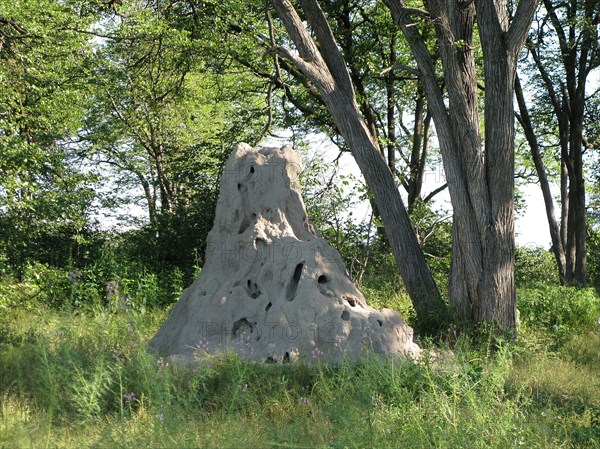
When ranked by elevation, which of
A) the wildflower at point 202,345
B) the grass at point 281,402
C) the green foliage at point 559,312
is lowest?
the grass at point 281,402

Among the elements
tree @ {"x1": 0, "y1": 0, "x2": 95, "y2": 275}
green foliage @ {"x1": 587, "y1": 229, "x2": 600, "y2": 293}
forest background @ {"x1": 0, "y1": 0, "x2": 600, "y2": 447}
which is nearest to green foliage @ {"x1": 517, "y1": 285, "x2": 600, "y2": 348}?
forest background @ {"x1": 0, "y1": 0, "x2": 600, "y2": 447}

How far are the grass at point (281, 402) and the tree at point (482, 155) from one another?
1.23 meters

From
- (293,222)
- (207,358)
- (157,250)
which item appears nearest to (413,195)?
(157,250)

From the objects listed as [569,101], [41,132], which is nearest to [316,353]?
[569,101]

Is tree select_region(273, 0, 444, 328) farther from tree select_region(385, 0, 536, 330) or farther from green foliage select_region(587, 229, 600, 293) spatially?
green foliage select_region(587, 229, 600, 293)

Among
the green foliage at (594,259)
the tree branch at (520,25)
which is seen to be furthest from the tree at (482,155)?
the green foliage at (594,259)

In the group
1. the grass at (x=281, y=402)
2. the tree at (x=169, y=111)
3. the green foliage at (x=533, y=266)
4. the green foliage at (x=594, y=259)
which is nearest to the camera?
the grass at (x=281, y=402)

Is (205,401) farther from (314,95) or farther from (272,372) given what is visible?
(314,95)

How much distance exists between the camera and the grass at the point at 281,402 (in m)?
5.19

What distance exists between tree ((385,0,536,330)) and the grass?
4.05ft

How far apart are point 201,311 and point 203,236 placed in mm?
7169

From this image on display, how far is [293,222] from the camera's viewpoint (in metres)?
9.91

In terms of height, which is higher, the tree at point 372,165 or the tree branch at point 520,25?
the tree branch at point 520,25

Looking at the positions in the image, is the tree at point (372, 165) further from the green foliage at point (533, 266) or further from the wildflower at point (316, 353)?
the green foliage at point (533, 266)
